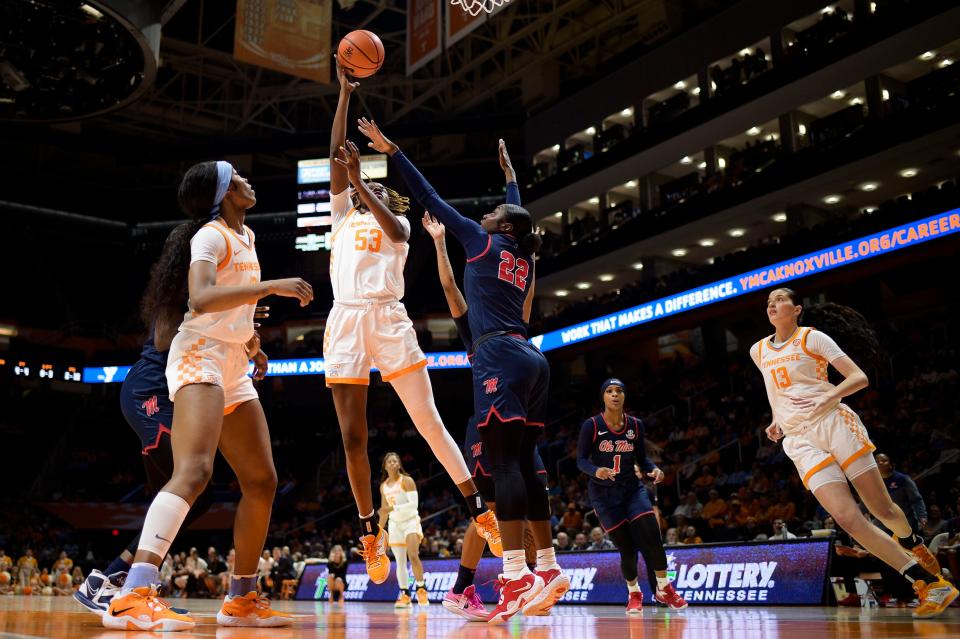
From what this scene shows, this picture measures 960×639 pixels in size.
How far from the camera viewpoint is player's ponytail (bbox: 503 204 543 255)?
5.38 metres

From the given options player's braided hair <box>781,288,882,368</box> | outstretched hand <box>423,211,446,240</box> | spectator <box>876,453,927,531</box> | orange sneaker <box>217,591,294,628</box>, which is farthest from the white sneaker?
spectator <box>876,453,927,531</box>

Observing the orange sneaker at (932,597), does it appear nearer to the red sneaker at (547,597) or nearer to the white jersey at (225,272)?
the red sneaker at (547,597)

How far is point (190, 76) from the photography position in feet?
108

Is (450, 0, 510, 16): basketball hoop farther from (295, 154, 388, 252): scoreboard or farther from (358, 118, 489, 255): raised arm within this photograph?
(295, 154, 388, 252): scoreboard

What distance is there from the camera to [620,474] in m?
8.33

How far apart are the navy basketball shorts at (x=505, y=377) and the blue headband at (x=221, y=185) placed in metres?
1.68

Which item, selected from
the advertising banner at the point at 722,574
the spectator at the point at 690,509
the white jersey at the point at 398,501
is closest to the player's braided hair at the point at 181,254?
the advertising banner at the point at 722,574

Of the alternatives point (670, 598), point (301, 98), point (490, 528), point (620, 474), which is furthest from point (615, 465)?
point (301, 98)

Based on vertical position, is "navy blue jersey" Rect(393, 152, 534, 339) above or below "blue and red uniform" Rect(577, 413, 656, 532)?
above

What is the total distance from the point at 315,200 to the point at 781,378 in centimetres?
2248

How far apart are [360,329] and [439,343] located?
89.3ft

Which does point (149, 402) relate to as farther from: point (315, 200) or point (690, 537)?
point (315, 200)

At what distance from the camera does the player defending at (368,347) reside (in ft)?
→ 18.1

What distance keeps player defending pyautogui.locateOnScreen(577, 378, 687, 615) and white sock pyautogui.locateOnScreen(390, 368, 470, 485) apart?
8.83ft
